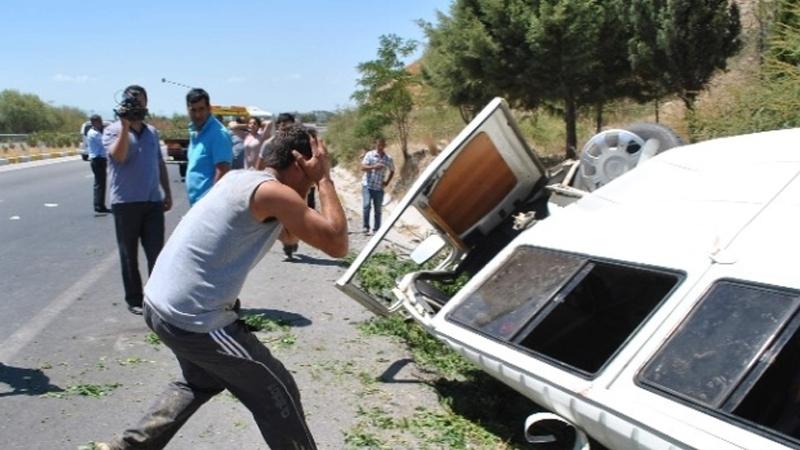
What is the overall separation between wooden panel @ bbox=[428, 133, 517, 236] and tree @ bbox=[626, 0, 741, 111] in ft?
25.1

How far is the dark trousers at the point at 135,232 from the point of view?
6102mm

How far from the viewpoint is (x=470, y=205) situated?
6250 millimetres

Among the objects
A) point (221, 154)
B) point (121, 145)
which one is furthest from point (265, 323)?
point (121, 145)

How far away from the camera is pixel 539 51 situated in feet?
50.9

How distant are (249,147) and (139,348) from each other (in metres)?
4.65

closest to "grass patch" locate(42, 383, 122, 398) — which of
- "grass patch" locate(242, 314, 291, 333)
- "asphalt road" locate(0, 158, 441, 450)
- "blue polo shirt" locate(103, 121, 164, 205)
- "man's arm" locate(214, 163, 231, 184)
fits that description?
"asphalt road" locate(0, 158, 441, 450)

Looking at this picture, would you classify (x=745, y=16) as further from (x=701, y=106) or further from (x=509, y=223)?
(x=509, y=223)

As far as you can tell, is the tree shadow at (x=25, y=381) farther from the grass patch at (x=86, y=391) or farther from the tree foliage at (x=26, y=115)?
the tree foliage at (x=26, y=115)

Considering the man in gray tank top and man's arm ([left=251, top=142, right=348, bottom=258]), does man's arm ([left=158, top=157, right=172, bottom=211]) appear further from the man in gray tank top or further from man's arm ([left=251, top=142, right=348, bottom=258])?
man's arm ([left=251, top=142, right=348, bottom=258])

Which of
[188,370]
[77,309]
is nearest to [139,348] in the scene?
[77,309]

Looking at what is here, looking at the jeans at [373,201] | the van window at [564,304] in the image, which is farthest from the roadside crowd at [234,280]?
the jeans at [373,201]

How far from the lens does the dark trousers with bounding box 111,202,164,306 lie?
6.10 meters

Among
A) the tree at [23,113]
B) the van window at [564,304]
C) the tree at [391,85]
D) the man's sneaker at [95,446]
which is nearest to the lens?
the man's sneaker at [95,446]

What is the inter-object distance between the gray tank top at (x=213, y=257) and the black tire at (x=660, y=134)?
3.42 metres
